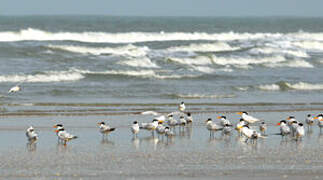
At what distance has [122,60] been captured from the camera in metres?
34.5

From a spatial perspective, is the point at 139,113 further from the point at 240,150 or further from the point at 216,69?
the point at 216,69

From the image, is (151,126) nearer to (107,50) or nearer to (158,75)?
(158,75)

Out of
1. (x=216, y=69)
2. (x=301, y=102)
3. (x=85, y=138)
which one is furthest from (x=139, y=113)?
(x=216, y=69)

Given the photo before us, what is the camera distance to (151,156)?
1187 centimetres

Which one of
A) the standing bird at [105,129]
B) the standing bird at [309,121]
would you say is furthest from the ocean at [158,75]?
the standing bird at [105,129]

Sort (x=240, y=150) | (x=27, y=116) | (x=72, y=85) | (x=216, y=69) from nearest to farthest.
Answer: (x=240, y=150)
(x=27, y=116)
(x=72, y=85)
(x=216, y=69)

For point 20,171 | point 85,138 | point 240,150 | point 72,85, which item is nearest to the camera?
point 20,171

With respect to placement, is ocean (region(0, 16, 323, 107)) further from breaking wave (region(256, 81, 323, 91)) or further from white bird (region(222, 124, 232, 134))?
white bird (region(222, 124, 232, 134))

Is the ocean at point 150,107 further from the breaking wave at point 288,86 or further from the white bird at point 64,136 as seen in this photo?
the white bird at point 64,136

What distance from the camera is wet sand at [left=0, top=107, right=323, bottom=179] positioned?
10273 mm

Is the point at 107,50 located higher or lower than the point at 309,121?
higher

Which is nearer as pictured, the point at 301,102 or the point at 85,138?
the point at 85,138

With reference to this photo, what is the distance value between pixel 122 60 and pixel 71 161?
76.6 ft

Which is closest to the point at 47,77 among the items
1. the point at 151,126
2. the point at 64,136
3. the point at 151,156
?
the point at 151,126
